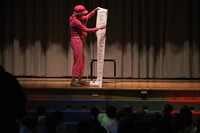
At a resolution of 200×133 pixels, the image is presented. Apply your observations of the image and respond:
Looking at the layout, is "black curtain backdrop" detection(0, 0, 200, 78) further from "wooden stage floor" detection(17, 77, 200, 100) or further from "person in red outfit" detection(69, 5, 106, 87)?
"wooden stage floor" detection(17, 77, 200, 100)

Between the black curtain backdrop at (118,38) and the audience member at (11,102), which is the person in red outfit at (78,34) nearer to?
the black curtain backdrop at (118,38)

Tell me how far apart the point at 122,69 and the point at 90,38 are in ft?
3.82

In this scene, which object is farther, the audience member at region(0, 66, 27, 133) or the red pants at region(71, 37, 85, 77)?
the red pants at region(71, 37, 85, 77)

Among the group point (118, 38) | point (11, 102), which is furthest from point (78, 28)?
point (11, 102)

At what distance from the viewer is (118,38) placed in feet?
35.6

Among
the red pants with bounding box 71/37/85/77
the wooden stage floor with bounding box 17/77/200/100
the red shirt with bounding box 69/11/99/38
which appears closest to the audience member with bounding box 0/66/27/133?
the wooden stage floor with bounding box 17/77/200/100

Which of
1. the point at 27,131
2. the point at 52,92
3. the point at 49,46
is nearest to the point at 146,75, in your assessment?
the point at 49,46

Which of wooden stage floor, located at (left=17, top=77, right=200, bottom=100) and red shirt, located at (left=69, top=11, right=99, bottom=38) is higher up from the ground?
red shirt, located at (left=69, top=11, right=99, bottom=38)

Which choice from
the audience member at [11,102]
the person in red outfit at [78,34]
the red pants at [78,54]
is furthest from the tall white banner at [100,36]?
the audience member at [11,102]

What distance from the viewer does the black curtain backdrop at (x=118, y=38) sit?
10703 mm

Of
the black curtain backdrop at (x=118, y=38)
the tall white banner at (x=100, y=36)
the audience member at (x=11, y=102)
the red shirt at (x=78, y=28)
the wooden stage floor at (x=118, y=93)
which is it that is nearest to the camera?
the audience member at (x=11, y=102)

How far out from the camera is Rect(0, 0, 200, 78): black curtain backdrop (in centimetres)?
1070

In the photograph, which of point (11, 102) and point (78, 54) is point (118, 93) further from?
point (11, 102)

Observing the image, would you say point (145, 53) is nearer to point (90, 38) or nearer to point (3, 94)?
point (90, 38)
